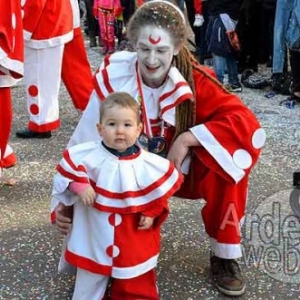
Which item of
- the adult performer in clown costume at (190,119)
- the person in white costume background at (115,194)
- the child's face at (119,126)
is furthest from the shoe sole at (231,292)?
the child's face at (119,126)

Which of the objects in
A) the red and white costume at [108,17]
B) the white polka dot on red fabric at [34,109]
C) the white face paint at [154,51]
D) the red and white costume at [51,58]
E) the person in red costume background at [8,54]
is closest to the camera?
the white face paint at [154,51]

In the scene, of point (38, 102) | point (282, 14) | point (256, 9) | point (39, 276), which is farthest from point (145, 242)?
point (256, 9)

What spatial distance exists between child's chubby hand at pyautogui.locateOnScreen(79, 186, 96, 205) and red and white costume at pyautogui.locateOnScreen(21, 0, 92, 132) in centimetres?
206

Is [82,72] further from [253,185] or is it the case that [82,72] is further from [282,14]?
[282,14]

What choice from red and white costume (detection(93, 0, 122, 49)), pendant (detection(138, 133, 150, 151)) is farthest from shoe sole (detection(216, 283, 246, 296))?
red and white costume (detection(93, 0, 122, 49))

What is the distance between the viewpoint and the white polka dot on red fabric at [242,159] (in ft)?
8.17

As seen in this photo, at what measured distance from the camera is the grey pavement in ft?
8.66

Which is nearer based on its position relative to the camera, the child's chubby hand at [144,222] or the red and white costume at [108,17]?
the child's chubby hand at [144,222]

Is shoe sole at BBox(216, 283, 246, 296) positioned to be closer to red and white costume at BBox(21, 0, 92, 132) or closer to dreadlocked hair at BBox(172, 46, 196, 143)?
dreadlocked hair at BBox(172, 46, 196, 143)

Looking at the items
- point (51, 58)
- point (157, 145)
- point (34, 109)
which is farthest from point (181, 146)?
point (34, 109)

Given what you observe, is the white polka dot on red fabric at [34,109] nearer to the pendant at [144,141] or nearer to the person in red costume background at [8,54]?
the person in red costume background at [8,54]

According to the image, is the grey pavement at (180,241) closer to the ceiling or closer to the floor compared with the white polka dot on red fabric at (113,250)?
closer to the floor

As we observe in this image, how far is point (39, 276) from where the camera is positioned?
2721mm

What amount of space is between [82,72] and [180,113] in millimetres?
2032
